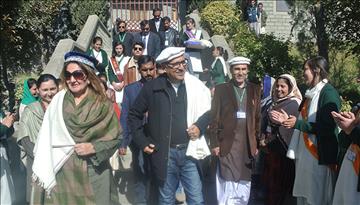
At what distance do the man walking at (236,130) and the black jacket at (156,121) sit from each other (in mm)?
526

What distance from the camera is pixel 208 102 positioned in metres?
5.82

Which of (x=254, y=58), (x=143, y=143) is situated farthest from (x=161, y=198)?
(x=254, y=58)

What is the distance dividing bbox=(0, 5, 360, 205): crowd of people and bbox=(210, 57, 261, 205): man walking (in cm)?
1

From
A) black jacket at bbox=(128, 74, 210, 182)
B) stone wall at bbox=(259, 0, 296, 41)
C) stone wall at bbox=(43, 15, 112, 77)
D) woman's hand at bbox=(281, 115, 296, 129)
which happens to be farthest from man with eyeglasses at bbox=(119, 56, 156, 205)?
stone wall at bbox=(259, 0, 296, 41)

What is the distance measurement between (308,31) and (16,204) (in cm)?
2000

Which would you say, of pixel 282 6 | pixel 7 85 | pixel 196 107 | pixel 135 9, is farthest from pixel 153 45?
pixel 282 6

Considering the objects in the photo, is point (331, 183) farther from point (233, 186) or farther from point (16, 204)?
point (16, 204)

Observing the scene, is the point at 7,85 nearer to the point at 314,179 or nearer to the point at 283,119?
the point at 283,119

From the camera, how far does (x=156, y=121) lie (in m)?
5.61

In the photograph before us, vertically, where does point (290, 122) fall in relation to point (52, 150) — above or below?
above

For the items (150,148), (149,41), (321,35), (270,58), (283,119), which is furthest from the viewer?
(321,35)

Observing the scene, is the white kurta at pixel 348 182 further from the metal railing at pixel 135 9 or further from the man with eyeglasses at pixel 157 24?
the metal railing at pixel 135 9

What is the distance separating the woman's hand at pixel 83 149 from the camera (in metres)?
4.78

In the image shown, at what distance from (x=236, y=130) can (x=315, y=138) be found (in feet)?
2.85
